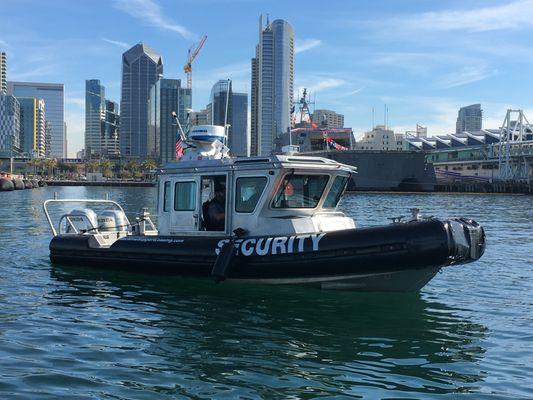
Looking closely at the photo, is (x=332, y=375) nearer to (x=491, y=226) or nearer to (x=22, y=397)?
(x=22, y=397)

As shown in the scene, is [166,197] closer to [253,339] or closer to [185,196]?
[185,196]

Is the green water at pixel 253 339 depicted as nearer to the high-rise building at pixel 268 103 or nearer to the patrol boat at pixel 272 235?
the patrol boat at pixel 272 235

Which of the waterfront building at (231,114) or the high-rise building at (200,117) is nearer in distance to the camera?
the high-rise building at (200,117)

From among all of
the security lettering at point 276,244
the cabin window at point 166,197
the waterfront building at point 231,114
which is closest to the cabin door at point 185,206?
the cabin window at point 166,197

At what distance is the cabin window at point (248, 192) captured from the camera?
11.4 meters

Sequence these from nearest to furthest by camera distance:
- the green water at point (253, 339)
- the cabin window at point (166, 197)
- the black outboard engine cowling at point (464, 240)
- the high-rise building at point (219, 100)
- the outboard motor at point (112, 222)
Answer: the green water at point (253, 339) → the black outboard engine cowling at point (464, 240) → the cabin window at point (166, 197) → the outboard motor at point (112, 222) → the high-rise building at point (219, 100)

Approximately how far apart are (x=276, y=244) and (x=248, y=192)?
4.32ft

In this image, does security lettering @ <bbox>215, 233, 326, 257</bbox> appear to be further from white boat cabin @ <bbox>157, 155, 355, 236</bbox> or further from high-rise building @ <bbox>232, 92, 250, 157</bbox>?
high-rise building @ <bbox>232, 92, 250, 157</bbox>

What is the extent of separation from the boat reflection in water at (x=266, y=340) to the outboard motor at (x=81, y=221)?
2.51 m

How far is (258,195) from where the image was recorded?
1142 centimetres

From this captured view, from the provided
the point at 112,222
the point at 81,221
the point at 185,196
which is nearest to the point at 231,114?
the point at 112,222

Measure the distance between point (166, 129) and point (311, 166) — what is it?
227ft

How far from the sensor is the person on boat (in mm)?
11984

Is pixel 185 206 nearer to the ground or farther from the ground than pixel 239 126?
nearer to the ground
